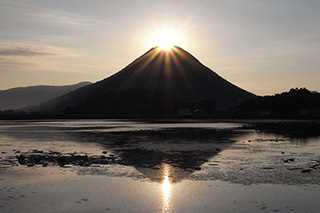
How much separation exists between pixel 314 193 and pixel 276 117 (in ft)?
505

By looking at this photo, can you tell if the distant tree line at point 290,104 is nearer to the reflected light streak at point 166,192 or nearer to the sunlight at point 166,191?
the sunlight at point 166,191

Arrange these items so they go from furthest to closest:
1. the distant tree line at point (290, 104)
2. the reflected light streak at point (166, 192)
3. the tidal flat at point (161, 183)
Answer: the distant tree line at point (290, 104) < the tidal flat at point (161, 183) < the reflected light streak at point (166, 192)

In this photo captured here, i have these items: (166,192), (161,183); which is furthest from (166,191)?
(161,183)

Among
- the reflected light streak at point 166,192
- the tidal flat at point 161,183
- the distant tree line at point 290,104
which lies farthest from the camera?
the distant tree line at point 290,104

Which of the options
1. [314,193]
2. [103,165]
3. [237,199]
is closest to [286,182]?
[314,193]

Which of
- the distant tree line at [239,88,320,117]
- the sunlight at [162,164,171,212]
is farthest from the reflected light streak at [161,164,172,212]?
the distant tree line at [239,88,320,117]

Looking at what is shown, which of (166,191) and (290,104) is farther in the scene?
(290,104)

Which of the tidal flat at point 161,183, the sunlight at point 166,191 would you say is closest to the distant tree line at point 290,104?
the tidal flat at point 161,183

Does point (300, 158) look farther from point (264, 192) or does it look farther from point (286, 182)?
point (264, 192)

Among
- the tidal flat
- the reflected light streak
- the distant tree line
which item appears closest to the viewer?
the reflected light streak

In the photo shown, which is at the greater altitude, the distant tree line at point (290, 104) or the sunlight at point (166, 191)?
the distant tree line at point (290, 104)

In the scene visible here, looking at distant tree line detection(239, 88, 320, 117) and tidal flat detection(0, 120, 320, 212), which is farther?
distant tree line detection(239, 88, 320, 117)

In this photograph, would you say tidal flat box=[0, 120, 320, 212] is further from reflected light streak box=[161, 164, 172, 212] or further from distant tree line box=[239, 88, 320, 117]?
distant tree line box=[239, 88, 320, 117]

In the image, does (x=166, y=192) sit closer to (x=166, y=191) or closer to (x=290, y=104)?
(x=166, y=191)
